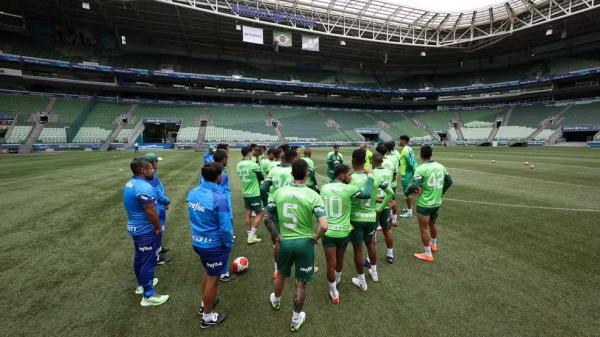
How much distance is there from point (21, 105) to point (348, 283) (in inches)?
2104

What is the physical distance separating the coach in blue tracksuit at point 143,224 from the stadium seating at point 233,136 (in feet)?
134

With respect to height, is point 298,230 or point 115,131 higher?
point 115,131

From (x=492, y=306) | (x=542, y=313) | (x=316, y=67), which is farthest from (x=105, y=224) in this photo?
(x=316, y=67)

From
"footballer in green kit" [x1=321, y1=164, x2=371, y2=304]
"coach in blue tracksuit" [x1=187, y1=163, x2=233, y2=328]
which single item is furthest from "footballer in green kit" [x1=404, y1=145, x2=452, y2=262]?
"coach in blue tracksuit" [x1=187, y1=163, x2=233, y2=328]

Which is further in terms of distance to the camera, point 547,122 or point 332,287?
point 547,122

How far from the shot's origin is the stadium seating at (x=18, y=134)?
106ft

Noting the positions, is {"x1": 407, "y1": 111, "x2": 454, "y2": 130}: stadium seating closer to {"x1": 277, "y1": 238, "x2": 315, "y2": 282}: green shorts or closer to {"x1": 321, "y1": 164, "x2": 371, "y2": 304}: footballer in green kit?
{"x1": 321, "y1": 164, "x2": 371, "y2": 304}: footballer in green kit

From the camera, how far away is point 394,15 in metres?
37.5

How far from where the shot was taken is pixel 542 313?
11.8 ft

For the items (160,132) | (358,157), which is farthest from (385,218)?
(160,132)

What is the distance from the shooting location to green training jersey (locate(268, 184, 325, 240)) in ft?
10.9

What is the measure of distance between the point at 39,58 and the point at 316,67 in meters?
49.1

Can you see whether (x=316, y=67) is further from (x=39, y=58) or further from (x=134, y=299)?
(x=134, y=299)

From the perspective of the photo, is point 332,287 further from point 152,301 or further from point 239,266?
point 152,301
